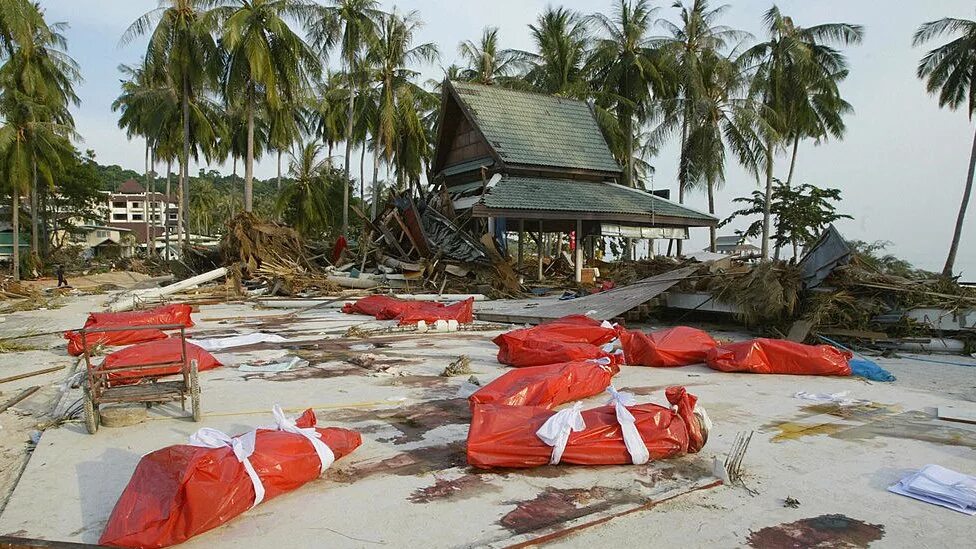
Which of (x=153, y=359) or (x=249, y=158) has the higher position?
(x=249, y=158)

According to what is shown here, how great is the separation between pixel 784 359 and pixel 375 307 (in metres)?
8.22

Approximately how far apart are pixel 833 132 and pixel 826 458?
100ft

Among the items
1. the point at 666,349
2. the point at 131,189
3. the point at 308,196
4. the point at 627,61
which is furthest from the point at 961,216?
the point at 131,189

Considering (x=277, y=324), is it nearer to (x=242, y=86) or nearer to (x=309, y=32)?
(x=242, y=86)

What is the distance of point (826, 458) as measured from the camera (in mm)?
4590

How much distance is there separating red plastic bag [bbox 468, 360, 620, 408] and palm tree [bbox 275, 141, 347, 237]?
30.6m

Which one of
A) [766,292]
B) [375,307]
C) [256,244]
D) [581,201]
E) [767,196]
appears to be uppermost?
[767,196]

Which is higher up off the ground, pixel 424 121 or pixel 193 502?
pixel 424 121

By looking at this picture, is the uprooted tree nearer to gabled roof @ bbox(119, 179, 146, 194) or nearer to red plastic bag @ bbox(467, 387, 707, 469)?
red plastic bag @ bbox(467, 387, 707, 469)

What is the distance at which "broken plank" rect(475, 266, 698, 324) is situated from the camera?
36.6 feet

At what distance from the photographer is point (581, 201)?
61.6 ft

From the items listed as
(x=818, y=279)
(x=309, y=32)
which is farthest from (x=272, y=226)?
(x=818, y=279)

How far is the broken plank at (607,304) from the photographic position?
11164 millimetres

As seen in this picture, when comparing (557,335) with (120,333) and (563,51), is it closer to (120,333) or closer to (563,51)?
(120,333)
